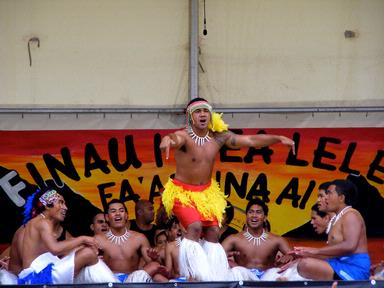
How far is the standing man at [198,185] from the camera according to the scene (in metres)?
8.91

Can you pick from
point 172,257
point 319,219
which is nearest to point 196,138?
point 172,257

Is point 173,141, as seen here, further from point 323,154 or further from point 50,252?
point 323,154

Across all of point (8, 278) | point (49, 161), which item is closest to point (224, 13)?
point (49, 161)

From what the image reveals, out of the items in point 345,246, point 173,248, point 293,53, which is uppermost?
point 293,53

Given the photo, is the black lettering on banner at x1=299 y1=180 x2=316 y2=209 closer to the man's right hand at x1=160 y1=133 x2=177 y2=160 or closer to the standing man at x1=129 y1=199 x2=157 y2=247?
the standing man at x1=129 y1=199 x2=157 y2=247

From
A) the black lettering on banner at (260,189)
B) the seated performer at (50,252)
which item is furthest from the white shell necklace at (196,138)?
the black lettering on banner at (260,189)

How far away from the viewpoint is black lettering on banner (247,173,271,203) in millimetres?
11172

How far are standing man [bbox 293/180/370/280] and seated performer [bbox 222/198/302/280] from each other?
149 cm

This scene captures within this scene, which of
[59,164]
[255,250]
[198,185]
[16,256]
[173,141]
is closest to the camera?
[173,141]

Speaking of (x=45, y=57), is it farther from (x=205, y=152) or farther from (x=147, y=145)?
(x=205, y=152)

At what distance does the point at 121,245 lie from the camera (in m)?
10.2

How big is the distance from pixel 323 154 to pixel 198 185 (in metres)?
2.38

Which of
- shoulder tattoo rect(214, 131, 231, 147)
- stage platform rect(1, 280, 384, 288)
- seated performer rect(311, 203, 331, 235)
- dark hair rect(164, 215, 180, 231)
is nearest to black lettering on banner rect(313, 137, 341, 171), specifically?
seated performer rect(311, 203, 331, 235)

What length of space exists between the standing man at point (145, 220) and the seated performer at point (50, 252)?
1703mm
